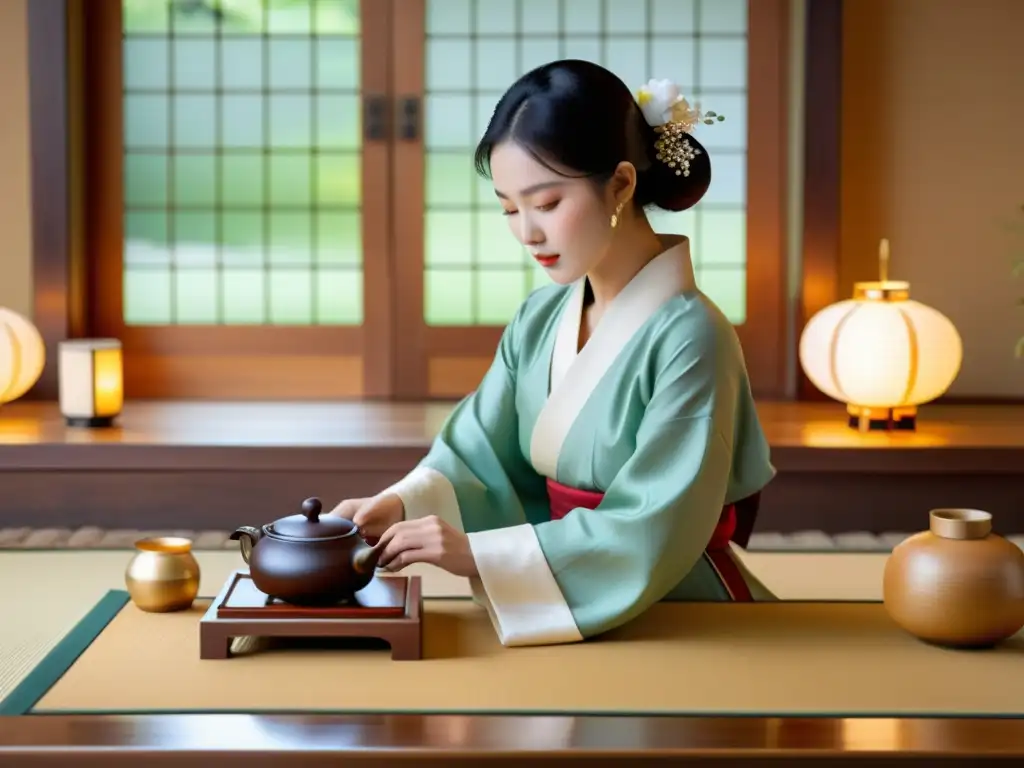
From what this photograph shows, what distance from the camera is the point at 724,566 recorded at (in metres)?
2.08

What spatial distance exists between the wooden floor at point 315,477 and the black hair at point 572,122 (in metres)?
1.72

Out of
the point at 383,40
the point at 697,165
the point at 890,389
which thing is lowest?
the point at 890,389

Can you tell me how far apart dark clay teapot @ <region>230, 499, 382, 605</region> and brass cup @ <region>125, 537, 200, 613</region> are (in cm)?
19

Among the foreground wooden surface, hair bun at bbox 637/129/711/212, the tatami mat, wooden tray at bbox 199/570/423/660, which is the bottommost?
the tatami mat

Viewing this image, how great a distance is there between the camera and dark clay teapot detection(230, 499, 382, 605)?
168 cm

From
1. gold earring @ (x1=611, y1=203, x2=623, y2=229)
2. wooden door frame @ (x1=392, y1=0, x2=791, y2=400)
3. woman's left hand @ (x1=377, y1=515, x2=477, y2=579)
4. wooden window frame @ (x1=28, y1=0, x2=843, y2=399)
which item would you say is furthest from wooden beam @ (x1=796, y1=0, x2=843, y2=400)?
woman's left hand @ (x1=377, y1=515, x2=477, y2=579)

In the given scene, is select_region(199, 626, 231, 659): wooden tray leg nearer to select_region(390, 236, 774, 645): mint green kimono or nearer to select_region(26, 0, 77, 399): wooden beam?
select_region(390, 236, 774, 645): mint green kimono

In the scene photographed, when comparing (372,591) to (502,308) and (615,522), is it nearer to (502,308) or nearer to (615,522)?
(615,522)

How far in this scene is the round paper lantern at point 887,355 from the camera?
379cm

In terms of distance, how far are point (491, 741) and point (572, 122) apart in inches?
31.7

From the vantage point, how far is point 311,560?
1.68 meters

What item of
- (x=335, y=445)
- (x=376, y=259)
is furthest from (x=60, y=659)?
(x=376, y=259)

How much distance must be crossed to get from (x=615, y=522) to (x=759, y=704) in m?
0.32

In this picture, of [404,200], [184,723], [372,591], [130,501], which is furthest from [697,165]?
[404,200]
